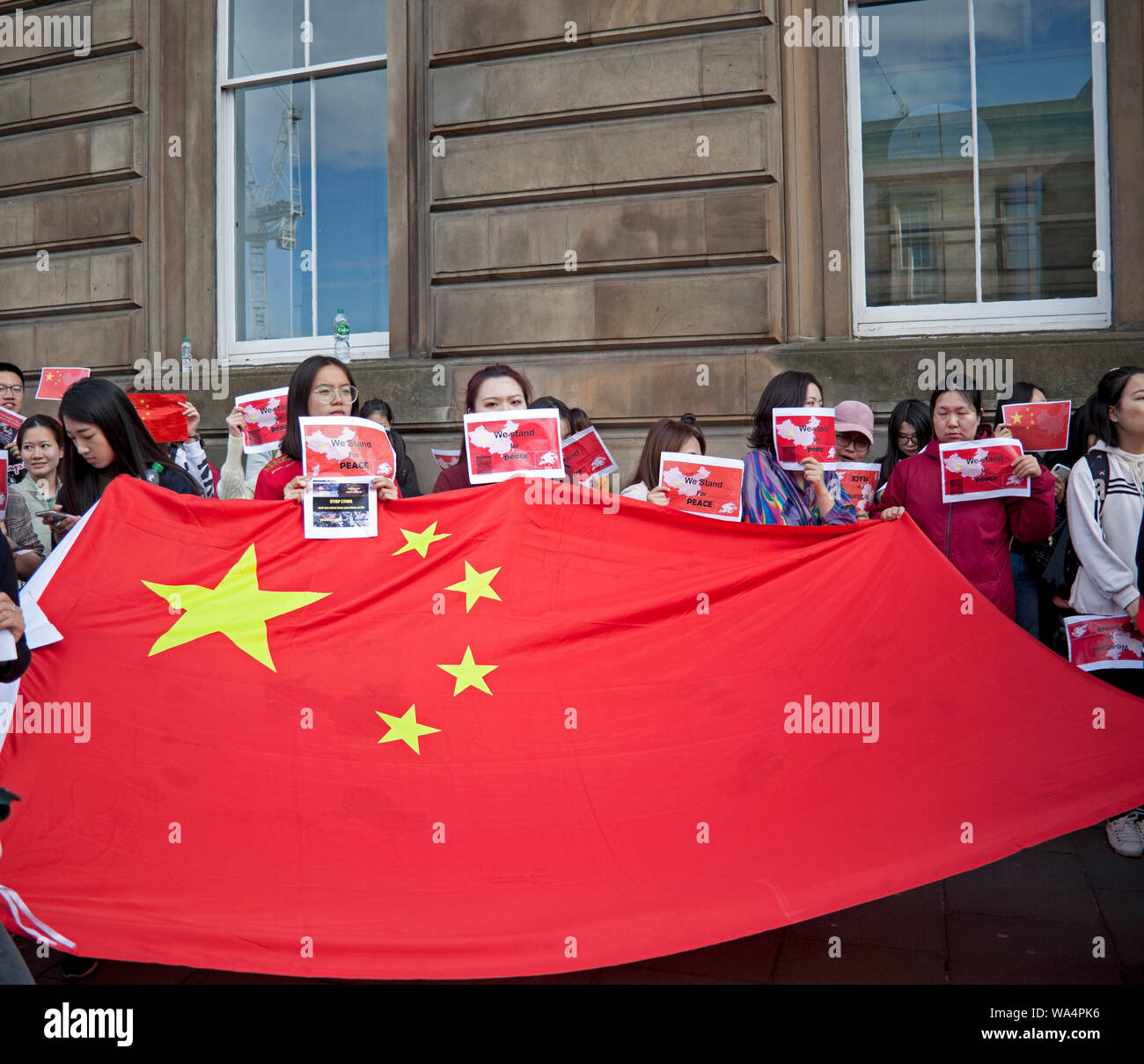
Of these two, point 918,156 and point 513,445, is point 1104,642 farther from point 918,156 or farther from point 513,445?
point 918,156

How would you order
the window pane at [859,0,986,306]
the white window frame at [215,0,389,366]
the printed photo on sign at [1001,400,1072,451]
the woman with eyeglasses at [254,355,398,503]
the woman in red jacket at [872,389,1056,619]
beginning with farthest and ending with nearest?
1. the white window frame at [215,0,389,366]
2. the window pane at [859,0,986,306]
3. the printed photo on sign at [1001,400,1072,451]
4. the woman in red jacket at [872,389,1056,619]
5. the woman with eyeglasses at [254,355,398,503]

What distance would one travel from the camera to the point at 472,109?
764cm

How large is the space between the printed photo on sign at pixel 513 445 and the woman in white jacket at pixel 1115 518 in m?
2.27

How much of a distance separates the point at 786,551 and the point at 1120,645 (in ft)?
4.98

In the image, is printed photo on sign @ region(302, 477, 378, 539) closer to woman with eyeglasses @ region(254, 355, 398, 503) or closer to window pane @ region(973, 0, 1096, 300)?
woman with eyeglasses @ region(254, 355, 398, 503)

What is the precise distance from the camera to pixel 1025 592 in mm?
5199

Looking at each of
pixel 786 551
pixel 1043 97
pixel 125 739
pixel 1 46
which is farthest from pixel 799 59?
pixel 1 46

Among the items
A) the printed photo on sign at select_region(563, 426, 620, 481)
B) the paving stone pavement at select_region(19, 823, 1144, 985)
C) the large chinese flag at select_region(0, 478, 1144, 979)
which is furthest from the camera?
the printed photo on sign at select_region(563, 426, 620, 481)

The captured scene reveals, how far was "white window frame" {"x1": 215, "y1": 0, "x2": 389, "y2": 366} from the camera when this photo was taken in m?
8.84

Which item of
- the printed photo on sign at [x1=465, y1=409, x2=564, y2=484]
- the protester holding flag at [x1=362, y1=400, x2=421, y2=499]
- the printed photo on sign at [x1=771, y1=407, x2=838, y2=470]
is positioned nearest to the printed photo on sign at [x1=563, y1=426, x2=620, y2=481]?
the protester holding flag at [x1=362, y1=400, x2=421, y2=499]

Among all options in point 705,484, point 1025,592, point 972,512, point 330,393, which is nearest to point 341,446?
point 330,393

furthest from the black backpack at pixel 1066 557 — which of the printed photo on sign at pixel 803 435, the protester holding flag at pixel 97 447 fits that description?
the protester holding flag at pixel 97 447

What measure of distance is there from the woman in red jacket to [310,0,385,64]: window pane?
606 cm

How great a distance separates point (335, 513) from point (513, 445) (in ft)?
2.43
